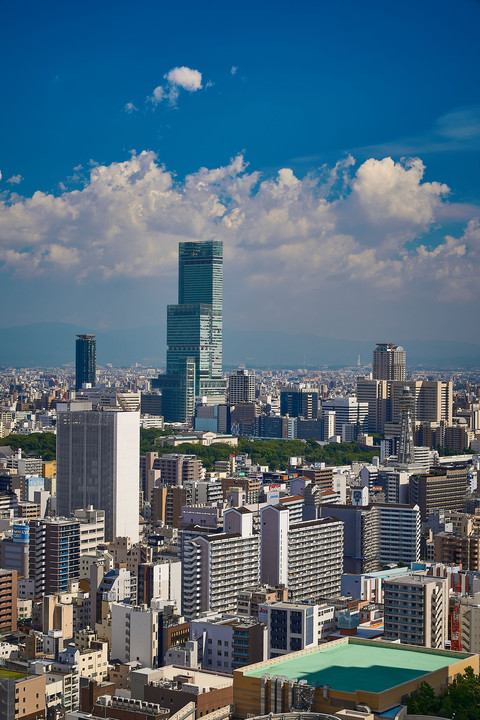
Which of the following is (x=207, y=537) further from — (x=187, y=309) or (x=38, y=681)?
(x=187, y=309)

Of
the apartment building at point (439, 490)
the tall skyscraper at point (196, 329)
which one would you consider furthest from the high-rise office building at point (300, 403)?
the apartment building at point (439, 490)

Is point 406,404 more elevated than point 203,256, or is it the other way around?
point 203,256

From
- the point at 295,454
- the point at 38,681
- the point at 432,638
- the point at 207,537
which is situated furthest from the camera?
the point at 295,454

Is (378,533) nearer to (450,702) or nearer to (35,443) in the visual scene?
(450,702)

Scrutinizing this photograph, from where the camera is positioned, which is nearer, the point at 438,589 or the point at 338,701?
the point at 338,701

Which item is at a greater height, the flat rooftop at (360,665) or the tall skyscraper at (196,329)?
the tall skyscraper at (196,329)

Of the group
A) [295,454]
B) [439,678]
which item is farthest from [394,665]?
[295,454]

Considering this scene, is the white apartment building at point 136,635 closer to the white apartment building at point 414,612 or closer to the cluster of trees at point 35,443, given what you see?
the white apartment building at point 414,612
